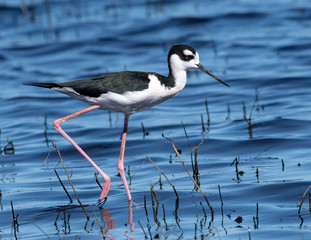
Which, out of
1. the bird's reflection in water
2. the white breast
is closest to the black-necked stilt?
the white breast

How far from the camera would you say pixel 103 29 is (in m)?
23.2

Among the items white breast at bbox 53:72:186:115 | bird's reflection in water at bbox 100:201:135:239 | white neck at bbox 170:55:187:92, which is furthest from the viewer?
white neck at bbox 170:55:187:92

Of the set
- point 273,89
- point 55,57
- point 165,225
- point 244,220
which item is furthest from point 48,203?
point 55,57

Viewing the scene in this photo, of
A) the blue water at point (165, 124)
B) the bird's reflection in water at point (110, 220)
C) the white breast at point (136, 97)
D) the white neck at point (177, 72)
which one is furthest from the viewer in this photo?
the white neck at point (177, 72)

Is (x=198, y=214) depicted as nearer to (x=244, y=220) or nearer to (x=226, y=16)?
(x=244, y=220)

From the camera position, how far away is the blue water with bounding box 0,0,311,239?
7.37 m

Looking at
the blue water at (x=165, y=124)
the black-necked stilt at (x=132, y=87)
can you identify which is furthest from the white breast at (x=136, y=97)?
the blue water at (x=165, y=124)

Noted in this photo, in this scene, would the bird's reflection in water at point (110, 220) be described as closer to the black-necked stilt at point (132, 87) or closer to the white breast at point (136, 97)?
the black-necked stilt at point (132, 87)

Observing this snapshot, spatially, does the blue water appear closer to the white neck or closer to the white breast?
the white breast

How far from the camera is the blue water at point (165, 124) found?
290 inches

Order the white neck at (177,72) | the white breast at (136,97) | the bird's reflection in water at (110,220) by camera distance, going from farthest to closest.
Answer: the white neck at (177,72)
the white breast at (136,97)
the bird's reflection in water at (110,220)

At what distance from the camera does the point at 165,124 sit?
12.5 meters

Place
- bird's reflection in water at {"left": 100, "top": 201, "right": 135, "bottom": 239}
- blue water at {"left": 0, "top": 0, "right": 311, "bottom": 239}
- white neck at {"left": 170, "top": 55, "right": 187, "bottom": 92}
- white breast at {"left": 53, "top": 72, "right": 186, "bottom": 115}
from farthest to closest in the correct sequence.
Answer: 1. white neck at {"left": 170, "top": 55, "right": 187, "bottom": 92}
2. white breast at {"left": 53, "top": 72, "right": 186, "bottom": 115}
3. blue water at {"left": 0, "top": 0, "right": 311, "bottom": 239}
4. bird's reflection in water at {"left": 100, "top": 201, "right": 135, "bottom": 239}

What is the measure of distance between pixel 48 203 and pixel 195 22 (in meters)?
15.6
